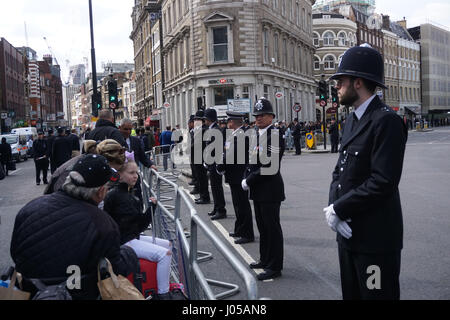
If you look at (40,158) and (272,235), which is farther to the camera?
(40,158)

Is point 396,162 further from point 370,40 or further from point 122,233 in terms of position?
point 370,40

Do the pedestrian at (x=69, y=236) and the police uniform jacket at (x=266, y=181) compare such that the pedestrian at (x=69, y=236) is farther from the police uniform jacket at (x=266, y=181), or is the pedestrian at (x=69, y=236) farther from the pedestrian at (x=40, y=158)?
the pedestrian at (x=40, y=158)

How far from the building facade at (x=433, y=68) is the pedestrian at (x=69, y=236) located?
101654mm

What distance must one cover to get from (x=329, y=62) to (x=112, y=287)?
6609cm

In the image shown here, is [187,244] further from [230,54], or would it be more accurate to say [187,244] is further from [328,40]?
[328,40]

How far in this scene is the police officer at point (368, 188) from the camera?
2838mm

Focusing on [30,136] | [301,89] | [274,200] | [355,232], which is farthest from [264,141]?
[301,89]

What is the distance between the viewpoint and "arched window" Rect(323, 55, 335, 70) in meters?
65.4

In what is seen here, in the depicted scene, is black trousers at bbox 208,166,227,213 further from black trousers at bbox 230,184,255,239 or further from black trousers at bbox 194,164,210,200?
black trousers at bbox 230,184,255,239

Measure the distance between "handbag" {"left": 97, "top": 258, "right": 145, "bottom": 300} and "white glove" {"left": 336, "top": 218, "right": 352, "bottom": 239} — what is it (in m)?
1.34

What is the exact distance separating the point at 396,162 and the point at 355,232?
0.52 metres

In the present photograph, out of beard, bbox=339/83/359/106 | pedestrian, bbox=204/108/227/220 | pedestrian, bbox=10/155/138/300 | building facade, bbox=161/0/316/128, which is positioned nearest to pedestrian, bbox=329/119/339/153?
building facade, bbox=161/0/316/128

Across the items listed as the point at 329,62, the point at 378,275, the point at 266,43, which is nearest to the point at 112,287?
the point at 378,275

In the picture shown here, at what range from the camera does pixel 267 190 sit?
18.4 ft
